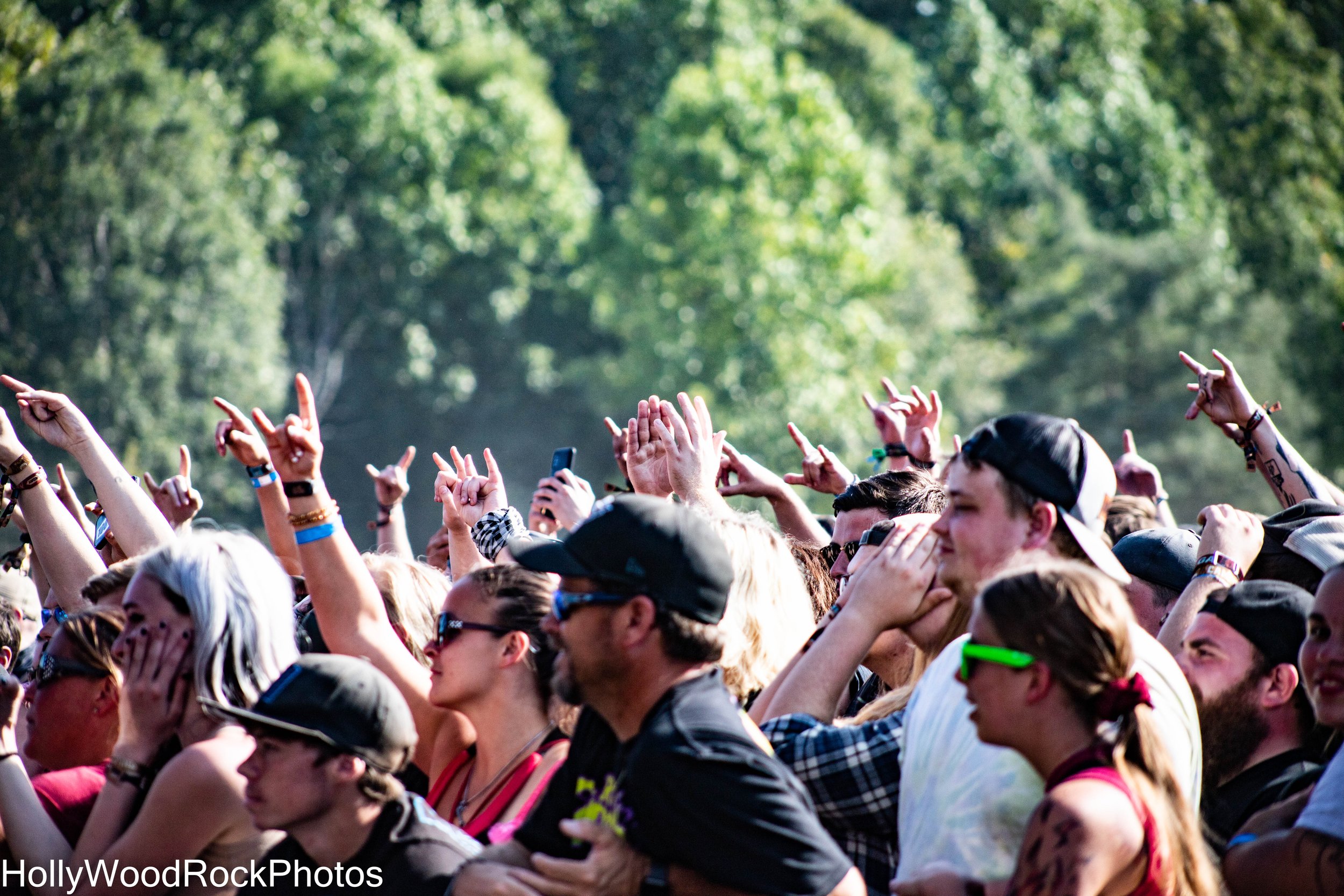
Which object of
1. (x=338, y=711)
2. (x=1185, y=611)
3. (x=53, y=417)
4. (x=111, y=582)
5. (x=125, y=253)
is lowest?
(x=1185, y=611)

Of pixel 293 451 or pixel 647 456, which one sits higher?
pixel 293 451

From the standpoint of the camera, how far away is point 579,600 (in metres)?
2.74

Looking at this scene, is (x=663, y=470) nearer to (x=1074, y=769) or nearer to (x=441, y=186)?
(x=1074, y=769)

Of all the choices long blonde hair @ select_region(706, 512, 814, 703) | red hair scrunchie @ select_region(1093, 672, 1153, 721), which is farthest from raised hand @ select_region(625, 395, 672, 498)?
red hair scrunchie @ select_region(1093, 672, 1153, 721)

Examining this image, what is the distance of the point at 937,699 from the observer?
2844 millimetres

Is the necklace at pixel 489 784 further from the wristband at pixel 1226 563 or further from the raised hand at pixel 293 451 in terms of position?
the wristband at pixel 1226 563

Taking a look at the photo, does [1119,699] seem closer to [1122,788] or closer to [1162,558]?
[1122,788]

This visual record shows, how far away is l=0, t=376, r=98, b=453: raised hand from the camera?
5.06m

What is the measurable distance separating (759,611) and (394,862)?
142 cm

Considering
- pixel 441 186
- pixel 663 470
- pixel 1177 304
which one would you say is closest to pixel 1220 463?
pixel 1177 304

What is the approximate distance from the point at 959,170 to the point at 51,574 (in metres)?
43.7

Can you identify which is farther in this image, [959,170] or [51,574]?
[959,170]

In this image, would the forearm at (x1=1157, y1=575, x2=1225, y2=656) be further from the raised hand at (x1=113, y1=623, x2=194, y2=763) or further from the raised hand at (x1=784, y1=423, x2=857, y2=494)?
the raised hand at (x1=113, y1=623, x2=194, y2=763)

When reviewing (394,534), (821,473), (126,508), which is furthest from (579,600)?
(394,534)
